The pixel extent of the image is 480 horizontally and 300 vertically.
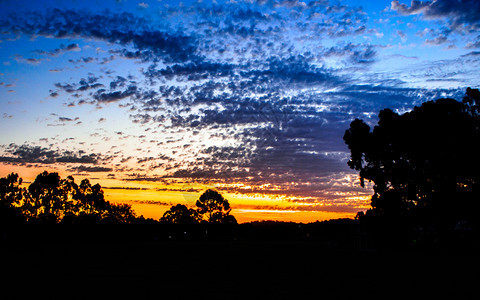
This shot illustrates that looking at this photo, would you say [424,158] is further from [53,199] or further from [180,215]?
[180,215]

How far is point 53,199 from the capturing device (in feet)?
237

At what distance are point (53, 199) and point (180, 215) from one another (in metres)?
45.0

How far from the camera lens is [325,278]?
52.1 feet

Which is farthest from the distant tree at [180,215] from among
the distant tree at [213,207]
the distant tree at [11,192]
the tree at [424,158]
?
the tree at [424,158]

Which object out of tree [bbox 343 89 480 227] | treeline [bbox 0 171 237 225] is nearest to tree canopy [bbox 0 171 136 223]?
treeline [bbox 0 171 237 225]

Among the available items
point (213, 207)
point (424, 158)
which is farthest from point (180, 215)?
point (424, 158)

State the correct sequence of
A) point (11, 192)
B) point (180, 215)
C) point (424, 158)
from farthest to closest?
point (180, 215)
point (11, 192)
point (424, 158)

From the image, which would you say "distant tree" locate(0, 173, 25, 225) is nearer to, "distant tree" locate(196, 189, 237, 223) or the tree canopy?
the tree canopy

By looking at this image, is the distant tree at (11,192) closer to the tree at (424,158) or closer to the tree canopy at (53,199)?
the tree canopy at (53,199)

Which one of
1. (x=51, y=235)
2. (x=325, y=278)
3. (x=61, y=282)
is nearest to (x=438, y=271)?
(x=325, y=278)

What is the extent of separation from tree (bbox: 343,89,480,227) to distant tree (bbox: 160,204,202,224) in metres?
73.8

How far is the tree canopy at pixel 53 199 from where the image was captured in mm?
69000

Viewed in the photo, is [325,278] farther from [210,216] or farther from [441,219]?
[210,216]

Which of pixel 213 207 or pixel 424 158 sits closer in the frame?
pixel 424 158
